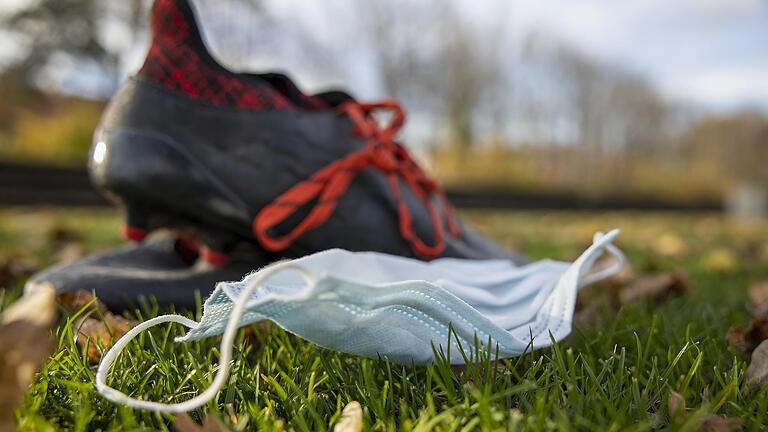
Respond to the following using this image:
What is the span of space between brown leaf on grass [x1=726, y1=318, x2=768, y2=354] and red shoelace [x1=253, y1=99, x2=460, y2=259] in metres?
0.63

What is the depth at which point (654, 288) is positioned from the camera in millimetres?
1699

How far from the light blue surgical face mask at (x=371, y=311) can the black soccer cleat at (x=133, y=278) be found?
468 millimetres

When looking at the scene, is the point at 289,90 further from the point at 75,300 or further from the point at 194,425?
the point at 194,425

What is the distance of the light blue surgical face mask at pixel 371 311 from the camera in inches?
27.1

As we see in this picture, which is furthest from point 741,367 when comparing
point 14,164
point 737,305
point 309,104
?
point 14,164

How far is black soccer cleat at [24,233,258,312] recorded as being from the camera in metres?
1.30

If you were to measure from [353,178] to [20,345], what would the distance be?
957mm

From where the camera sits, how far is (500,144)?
23.1 meters

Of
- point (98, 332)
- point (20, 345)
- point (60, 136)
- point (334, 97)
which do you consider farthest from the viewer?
point (60, 136)

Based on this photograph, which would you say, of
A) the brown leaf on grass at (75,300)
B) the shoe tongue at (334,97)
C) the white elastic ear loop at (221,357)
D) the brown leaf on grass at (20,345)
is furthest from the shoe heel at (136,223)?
the brown leaf on grass at (20,345)

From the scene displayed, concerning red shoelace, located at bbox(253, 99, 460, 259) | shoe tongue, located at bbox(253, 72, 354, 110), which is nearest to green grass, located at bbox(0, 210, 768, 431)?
red shoelace, located at bbox(253, 99, 460, 259)

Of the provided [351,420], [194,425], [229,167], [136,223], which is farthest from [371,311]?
[136,223]

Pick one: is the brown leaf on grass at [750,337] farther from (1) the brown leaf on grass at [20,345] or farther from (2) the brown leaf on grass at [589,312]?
(1) the brown leaf on grass at [20,345]

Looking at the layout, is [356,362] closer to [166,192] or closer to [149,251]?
[166,192]
